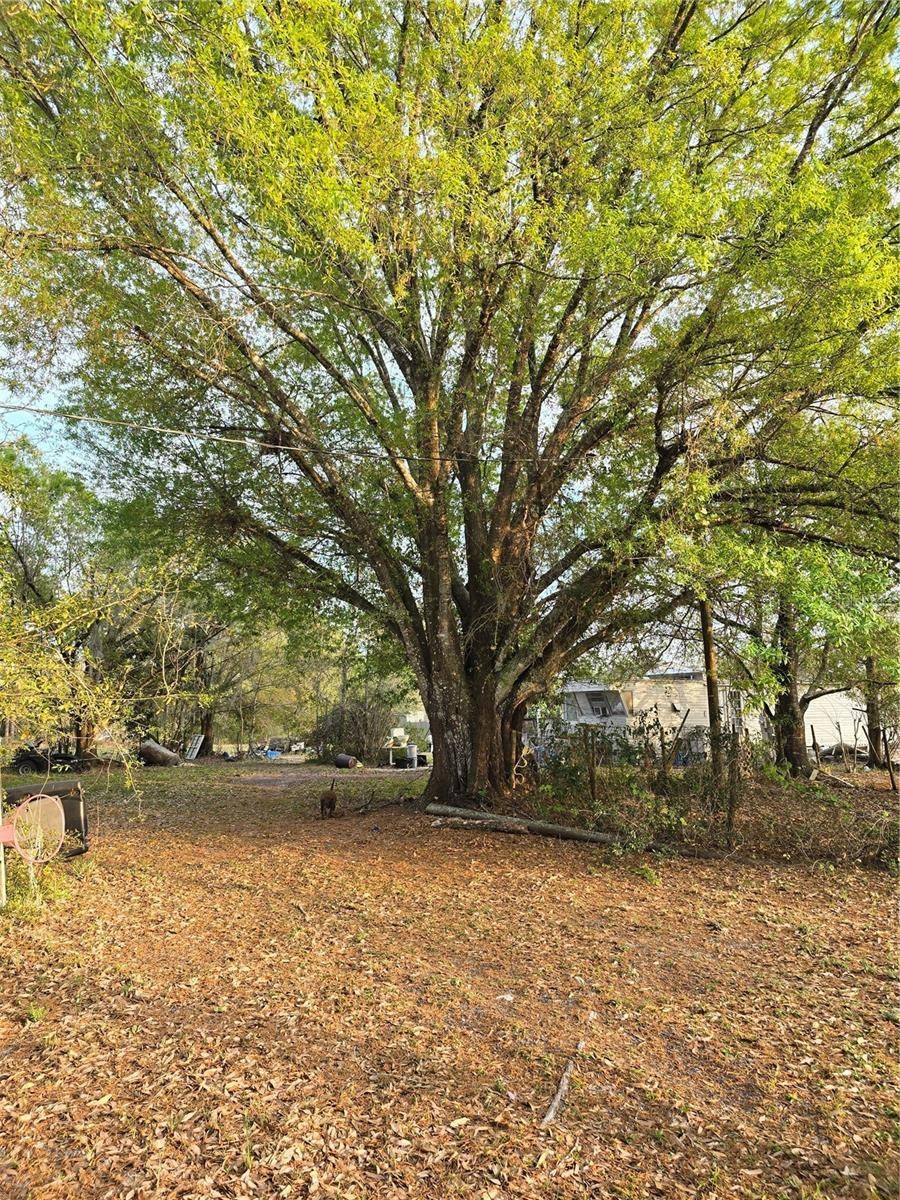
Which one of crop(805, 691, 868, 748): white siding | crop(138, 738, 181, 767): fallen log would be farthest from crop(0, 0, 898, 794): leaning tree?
crop(805, 691, 868, 748): white siding

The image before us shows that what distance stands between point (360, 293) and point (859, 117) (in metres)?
6.50

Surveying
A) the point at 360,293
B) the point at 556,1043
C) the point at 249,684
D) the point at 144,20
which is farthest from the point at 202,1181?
the point at 249,684

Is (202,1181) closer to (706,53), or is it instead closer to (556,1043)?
(556,1043)

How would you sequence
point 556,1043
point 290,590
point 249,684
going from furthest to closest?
point 249,684
point 290,590
point 556,1043

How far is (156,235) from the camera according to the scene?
291 inches

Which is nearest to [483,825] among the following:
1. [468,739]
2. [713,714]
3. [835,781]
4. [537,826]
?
[537,826]

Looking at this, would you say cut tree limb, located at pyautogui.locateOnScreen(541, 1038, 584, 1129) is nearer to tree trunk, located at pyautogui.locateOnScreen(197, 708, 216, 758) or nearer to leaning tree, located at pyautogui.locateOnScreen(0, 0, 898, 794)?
leaning tree, located at pyautogui.locateOnScreen(0, 0, 898, 794)

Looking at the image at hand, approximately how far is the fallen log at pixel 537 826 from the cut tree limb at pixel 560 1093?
4.93 meters

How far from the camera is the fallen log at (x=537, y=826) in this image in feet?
29.0

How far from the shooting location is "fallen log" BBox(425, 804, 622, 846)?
8828mm

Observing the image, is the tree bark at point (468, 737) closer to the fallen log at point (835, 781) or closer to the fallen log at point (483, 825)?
the fallen log at point (483, 825)

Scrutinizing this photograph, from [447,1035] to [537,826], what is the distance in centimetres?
538

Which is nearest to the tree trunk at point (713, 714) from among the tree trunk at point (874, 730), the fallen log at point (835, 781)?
the fallen log at point (835, 781)

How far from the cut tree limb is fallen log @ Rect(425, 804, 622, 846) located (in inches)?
194
